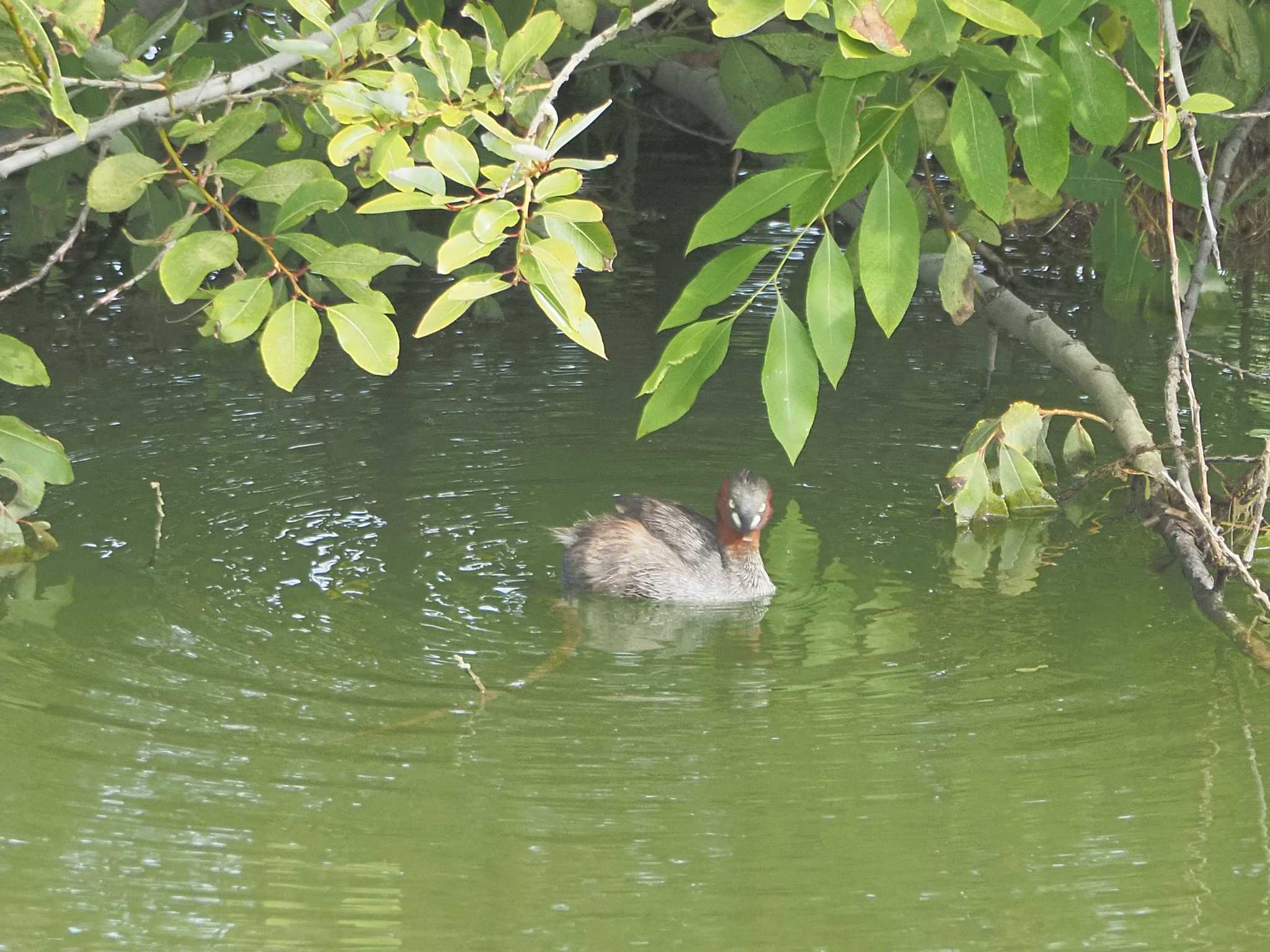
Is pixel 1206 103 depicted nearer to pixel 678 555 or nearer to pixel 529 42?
pixel 529 42

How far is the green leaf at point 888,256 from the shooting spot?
13.8 ft

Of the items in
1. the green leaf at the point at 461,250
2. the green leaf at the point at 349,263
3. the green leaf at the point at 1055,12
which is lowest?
the green leaf at the point at 461,250

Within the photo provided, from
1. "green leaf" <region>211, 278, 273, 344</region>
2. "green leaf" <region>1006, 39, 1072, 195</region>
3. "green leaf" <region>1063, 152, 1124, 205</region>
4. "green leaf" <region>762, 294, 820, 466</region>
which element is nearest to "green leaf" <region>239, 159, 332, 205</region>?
"green leaf" <region>211, 278, 273, 344</region>

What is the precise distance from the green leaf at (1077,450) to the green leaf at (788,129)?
2208 millimetres

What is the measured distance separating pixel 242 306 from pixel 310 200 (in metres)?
0.36

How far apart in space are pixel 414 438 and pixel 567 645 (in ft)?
7.43

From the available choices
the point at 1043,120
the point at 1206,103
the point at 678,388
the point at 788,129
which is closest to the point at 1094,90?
the point at 1043,120

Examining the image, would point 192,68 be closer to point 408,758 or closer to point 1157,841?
point 408,758

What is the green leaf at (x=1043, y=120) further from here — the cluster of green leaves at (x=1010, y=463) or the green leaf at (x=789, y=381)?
the cluster of green leaves at (x=1010, y=463)

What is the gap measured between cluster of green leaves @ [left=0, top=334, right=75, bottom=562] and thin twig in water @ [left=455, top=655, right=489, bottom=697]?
4.42 ft

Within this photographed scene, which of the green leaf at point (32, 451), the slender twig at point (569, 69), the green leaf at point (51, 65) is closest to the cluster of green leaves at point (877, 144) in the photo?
the slender twig at point (569, 69)

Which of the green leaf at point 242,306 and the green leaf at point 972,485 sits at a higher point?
the green leaf at point 242,306

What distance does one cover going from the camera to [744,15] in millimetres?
3461

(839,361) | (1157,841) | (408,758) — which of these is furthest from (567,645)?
(1157,841)
